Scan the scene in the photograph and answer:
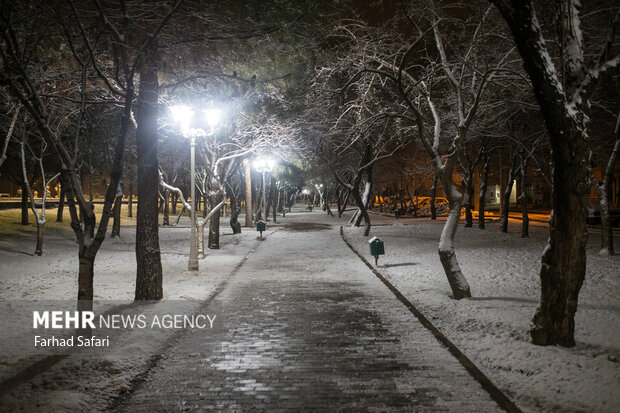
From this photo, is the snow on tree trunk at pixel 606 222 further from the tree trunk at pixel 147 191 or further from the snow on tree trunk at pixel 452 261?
the tree trunk at pixel 147 191

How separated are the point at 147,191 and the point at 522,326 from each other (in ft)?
23.1

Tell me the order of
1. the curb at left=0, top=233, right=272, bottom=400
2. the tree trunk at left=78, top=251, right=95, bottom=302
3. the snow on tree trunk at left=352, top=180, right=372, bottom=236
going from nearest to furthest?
1. the curb at left=0, top=233, right=272, bottom=400
2. the tree trunk at left=78, top=251, right=95, bottom=302
3. the snow on tree trunk at left=352, top=180, right=372, bottom=236

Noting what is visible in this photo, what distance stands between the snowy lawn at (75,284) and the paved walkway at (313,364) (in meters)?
0.45

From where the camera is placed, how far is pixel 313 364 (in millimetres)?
5336

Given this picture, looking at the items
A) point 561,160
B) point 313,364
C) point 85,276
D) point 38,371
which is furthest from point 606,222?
point 38,371

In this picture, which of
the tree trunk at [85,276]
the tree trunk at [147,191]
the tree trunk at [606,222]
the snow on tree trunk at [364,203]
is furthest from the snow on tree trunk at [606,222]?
the tree trunk at [85,276]

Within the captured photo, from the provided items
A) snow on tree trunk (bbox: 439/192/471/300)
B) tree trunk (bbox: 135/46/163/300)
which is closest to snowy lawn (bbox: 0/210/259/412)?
tree trunk (bbox: 135/46/163/300)

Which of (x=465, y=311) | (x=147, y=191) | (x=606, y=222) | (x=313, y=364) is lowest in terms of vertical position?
(x=313, y=364)

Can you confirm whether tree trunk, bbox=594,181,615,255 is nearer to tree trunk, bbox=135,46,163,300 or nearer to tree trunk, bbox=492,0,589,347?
tree trunk, bbox=492,0,589,347

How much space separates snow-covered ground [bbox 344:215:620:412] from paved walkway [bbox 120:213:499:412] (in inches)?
18.2

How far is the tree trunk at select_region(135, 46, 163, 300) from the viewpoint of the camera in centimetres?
830

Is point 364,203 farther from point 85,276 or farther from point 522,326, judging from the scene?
point 85,276

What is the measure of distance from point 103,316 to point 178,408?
12.8 ft

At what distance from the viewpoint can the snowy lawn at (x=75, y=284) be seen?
432 cm
